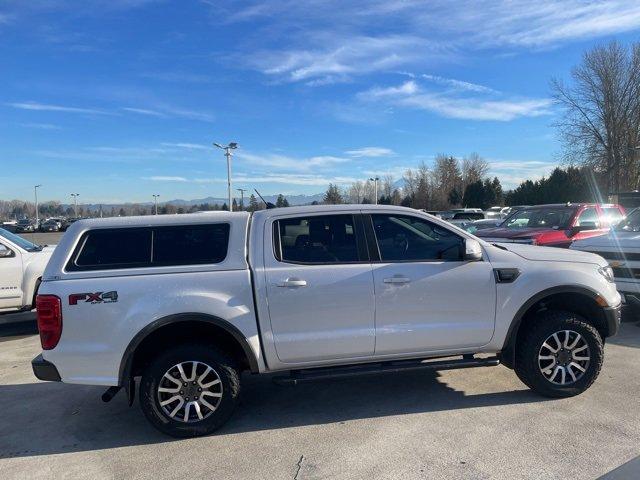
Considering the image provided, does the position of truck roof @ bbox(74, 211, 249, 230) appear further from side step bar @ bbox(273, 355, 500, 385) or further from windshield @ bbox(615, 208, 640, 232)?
windshield @ bbox(615, 208, 640, 232)

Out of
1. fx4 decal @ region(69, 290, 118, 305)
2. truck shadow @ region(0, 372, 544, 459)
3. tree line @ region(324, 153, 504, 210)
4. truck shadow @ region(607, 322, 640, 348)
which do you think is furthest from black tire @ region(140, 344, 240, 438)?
tree line @ region(324, 153, 504, 210)

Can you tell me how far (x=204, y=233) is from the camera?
14.1ft

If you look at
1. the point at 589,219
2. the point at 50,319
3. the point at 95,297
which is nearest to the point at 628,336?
the point at 589,219

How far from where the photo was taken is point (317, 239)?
175 inches

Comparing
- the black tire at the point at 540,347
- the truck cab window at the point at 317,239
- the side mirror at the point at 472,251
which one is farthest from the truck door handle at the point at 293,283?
the black tire at the point at 540,347

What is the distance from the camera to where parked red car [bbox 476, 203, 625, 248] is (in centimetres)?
995

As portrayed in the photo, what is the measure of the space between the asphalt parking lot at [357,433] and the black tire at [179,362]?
0.11 metres

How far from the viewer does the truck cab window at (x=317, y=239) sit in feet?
14.3

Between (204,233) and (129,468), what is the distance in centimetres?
190

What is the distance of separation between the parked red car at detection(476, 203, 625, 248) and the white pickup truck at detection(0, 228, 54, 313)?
820 centimetres

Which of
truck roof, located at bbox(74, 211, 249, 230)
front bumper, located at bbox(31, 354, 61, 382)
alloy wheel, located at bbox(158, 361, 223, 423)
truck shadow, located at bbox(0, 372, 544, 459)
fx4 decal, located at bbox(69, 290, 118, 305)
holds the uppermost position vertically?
truck roof, located at bbox(74, 211, 249, 230)

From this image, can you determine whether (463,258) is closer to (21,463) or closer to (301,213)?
(301,213)

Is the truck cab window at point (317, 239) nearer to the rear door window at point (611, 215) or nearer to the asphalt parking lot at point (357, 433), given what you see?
the asphalt parking lot at point (357, 433)

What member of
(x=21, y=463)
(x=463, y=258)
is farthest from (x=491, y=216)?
(x=21, y=463)
